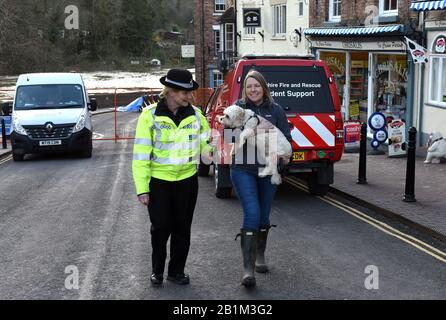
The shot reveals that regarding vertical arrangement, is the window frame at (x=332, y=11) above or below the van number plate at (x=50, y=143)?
above

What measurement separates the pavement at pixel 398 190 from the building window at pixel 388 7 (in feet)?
15.0

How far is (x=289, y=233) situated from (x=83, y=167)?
8.11 metres

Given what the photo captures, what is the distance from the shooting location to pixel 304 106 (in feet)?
31.7

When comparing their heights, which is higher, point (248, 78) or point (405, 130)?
point (248, 78)

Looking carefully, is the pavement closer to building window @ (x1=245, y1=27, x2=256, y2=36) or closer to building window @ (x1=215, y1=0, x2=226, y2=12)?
building window @ (x1=245, y1=27, x2=256, y2=36)

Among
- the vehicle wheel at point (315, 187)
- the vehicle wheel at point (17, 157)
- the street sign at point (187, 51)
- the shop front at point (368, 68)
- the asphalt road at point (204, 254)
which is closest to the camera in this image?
the asphalt road at point (204, 254)

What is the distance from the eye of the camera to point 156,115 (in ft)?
17.7

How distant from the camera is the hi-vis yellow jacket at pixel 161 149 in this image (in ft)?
17.6

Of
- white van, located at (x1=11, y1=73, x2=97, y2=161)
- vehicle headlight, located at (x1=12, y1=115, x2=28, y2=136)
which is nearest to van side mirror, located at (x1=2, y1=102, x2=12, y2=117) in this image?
white van, located at (x1=11, y1=73, x2=97, y2=161)

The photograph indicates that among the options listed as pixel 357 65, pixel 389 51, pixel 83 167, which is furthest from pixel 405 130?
pixel 83 167

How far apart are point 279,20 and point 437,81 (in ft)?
45.9

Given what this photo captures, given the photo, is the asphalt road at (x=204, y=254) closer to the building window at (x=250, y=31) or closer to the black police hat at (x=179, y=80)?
the black police hat at (x=179, y=80)

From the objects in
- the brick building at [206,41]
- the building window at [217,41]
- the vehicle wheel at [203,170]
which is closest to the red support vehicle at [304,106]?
the vehicle wheel at [203,170]

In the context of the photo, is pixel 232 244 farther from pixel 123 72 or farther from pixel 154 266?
pixel 123 72
